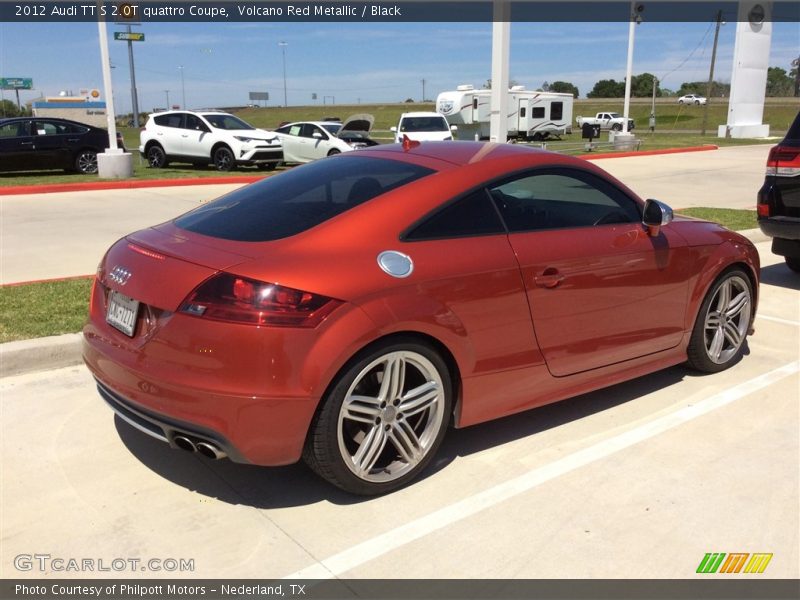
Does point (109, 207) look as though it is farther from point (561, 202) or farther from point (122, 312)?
point (561, 202)

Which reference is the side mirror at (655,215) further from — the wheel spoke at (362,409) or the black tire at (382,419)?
the wheel spoke at (362,409)

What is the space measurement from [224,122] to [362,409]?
60.9ft

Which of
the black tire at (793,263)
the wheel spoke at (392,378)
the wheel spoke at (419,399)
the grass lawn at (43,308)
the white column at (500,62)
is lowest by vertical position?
the black tire at (793,263)

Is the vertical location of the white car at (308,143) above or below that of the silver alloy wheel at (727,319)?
above

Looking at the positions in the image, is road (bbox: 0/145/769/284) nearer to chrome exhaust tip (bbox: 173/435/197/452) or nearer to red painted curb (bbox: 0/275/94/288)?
red painted curb (bbox: 0/275/94/288)

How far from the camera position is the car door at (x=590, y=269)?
3688 millimetres

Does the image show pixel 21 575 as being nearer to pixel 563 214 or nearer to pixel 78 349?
pixel 78 349

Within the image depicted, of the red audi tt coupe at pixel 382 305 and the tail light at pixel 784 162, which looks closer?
the red audi tt coupe at pixel 382 305

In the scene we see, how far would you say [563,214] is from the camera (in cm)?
402

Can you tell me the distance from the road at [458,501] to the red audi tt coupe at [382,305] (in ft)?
0.89

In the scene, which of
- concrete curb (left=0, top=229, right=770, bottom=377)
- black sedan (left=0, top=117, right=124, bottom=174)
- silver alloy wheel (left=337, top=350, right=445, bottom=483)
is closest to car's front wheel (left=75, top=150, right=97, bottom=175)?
black sedan (left=0, top=117, right=124, bottom=174)

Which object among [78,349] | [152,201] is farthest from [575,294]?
[152,201]
